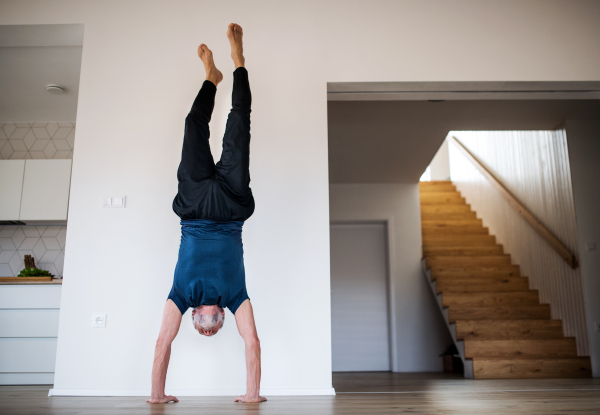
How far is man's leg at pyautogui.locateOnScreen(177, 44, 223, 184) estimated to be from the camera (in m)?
2.70

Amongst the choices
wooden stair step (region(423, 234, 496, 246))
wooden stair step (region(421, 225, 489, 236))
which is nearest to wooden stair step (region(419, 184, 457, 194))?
wooden stair step (region(421, 225, 489, 236))

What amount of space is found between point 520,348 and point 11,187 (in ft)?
17.7

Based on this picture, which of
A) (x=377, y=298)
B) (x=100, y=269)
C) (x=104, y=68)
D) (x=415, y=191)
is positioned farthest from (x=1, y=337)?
(x=415, y=191)

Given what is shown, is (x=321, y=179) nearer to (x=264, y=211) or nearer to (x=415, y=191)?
(x=264, y=211)

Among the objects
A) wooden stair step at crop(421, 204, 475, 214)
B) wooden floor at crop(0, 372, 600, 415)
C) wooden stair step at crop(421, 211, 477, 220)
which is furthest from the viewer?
wooden stair step at crop(421, 204, 475, 214)

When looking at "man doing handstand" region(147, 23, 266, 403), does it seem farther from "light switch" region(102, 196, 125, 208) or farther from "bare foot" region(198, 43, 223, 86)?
"light switch" region(102, 196, 125, 208)

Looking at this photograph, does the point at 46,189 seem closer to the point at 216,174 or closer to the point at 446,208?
the point at 216,174

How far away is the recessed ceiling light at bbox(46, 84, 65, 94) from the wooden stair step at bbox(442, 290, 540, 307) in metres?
4.60

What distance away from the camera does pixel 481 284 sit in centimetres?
608

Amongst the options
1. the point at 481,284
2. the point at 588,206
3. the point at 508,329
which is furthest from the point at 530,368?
the point at 588,206

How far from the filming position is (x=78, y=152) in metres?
3.42

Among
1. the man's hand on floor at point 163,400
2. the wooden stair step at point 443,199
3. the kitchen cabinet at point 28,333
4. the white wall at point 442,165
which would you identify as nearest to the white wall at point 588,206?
the wooden stair step at point 443,199

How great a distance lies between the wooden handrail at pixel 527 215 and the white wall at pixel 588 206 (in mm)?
133

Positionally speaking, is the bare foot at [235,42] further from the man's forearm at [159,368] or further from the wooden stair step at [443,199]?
the wooden stair step at [443,199]
